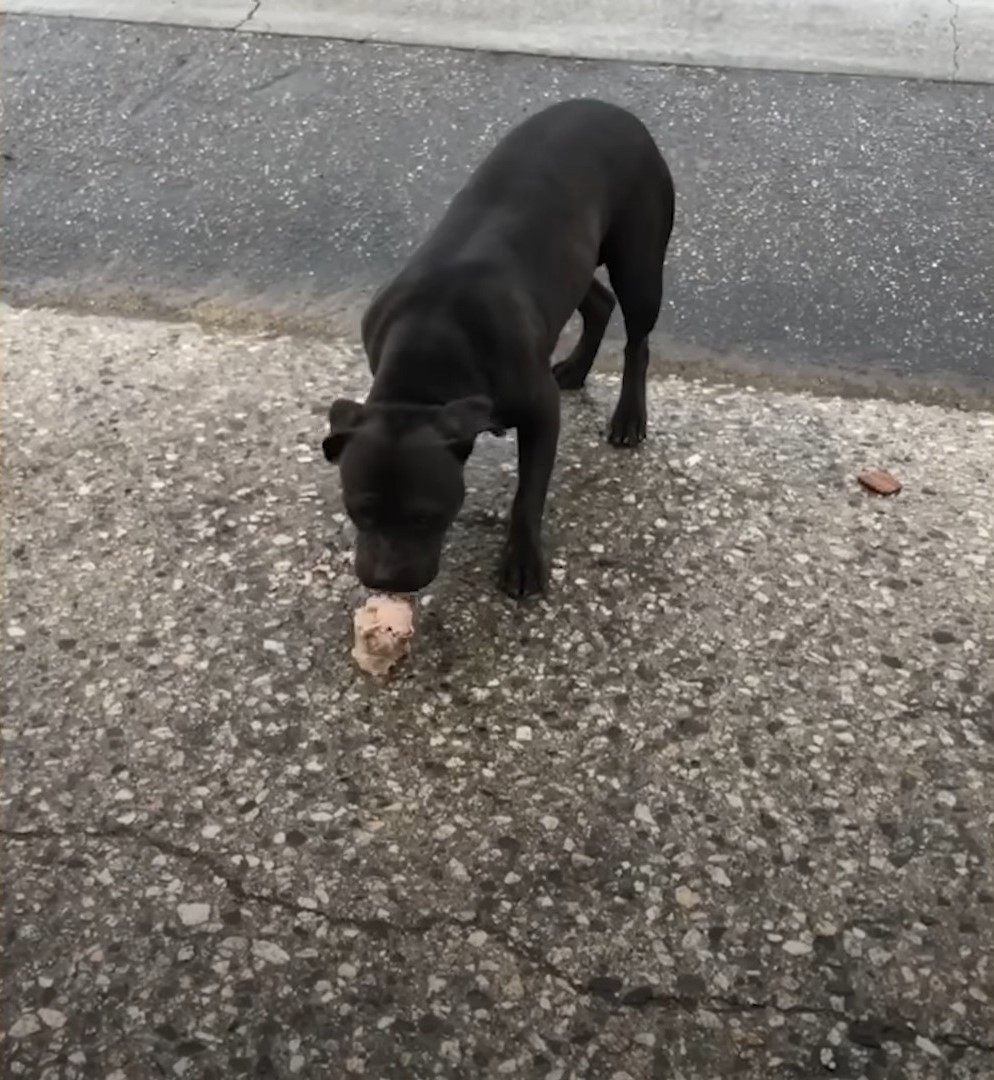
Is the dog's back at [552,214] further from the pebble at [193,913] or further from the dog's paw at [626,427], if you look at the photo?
the pebble at [193,913]

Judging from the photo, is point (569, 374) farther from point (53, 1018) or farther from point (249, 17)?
point (249, 17)

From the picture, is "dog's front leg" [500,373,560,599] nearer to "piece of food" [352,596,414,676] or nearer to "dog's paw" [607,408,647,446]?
"piece of food" [352,596,414,676]

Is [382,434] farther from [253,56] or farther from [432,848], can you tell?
[253,56]

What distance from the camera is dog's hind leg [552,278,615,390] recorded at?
12.2 feet

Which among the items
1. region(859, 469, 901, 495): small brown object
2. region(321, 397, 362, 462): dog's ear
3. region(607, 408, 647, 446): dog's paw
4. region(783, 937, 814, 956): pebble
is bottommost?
region(783, 937, 814, 956): pebble

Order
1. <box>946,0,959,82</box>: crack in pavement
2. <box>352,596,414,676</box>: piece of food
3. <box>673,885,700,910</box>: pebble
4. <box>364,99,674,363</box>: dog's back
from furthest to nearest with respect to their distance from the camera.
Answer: <box>946,0,959,82</box>: crack in pavement
<box>364,99,674,363</box>: dog's back
<box>352,596,414,676</box>: piece of food
<box>673,885,700,910</box>: pebble

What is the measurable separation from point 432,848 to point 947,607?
1.36 metres

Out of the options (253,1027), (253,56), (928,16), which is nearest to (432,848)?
(253,1027)

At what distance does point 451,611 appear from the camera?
9.84ft

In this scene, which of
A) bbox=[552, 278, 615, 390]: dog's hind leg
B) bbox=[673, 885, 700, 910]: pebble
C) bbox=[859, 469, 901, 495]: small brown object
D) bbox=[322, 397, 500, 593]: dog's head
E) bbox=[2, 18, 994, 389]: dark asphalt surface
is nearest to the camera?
bbox=[673, 885, 700, 910]: pebble

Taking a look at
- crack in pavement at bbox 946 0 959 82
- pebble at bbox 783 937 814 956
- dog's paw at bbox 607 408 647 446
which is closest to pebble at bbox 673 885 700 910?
pebble at bbox 783 937 814 956

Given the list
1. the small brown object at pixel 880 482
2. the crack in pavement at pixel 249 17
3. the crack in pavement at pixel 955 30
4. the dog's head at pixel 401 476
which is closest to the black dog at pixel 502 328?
the dog's head at pixel 401 476

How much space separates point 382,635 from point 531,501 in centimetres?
48

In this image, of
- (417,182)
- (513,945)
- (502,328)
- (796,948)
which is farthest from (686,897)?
(417,182)
